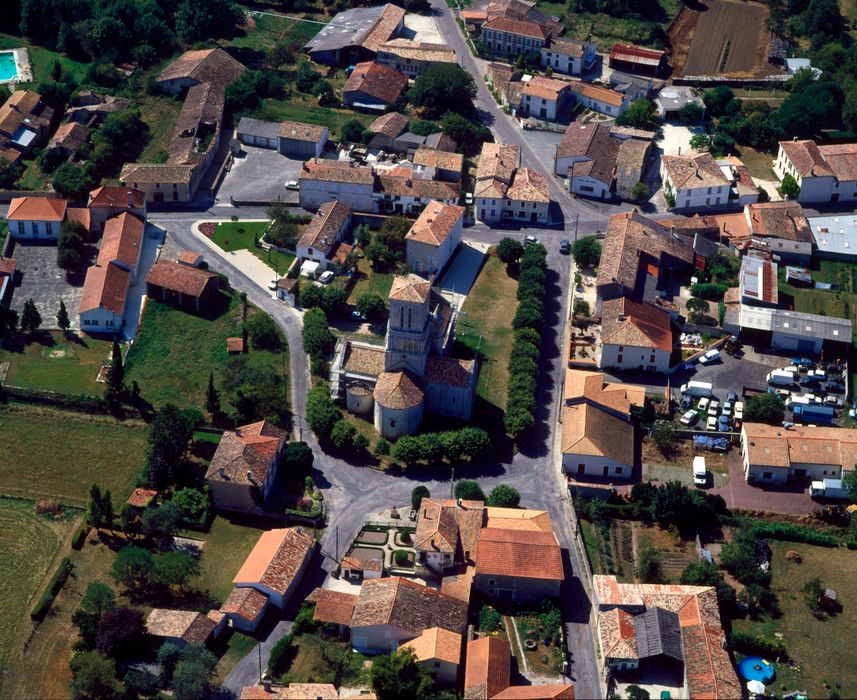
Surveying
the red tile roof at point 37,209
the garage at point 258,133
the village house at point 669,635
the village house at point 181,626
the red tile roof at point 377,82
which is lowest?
the village house at point 181,626

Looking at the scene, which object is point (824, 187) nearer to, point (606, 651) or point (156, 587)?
point (606, 651)

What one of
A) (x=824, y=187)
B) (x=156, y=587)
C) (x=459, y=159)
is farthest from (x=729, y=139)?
(x=156, y=587)

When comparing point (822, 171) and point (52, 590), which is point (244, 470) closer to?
point (52, 590)

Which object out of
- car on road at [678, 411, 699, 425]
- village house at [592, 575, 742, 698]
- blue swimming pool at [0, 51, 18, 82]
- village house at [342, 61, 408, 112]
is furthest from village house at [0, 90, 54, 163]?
village house at [592, 575, 742, 698]

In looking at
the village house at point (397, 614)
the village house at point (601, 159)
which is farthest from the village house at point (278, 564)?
the village house at point (601, 159)

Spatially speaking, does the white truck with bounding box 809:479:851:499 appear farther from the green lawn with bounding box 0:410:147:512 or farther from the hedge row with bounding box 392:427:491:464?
the green lawn with bounding box 0:410:147:512

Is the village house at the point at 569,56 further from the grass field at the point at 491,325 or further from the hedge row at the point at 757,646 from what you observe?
the hedge row at the point at 757,646
